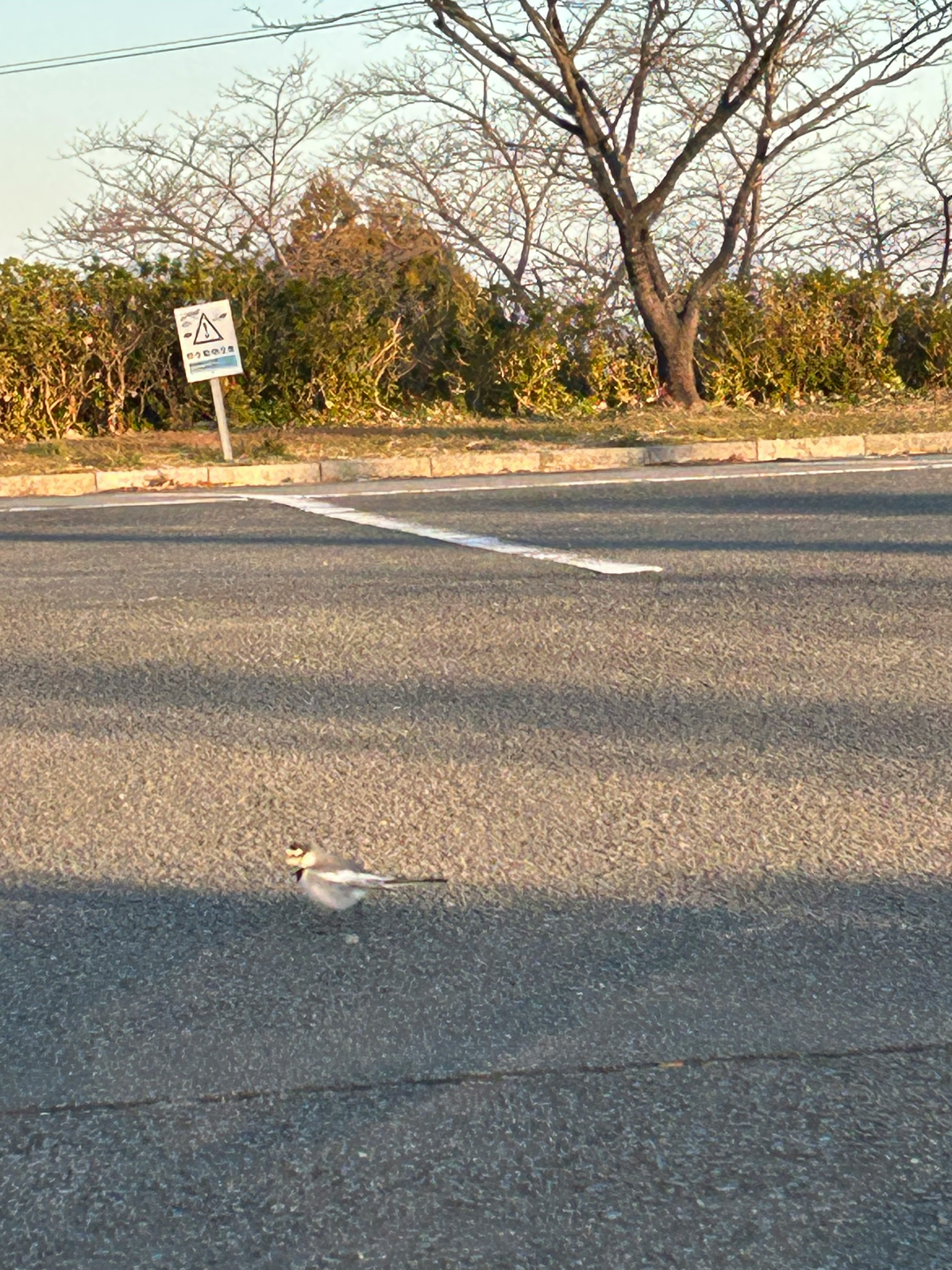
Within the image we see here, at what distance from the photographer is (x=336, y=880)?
2875mm

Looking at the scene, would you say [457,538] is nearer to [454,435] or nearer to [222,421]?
[222,421]

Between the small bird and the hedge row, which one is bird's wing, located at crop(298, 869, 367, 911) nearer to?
the small bird

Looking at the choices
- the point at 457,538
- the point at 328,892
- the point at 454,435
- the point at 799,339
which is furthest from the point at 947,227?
the point at 328,892

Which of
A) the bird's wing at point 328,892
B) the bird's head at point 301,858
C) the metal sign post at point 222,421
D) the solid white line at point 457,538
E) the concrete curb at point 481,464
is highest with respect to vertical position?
the metal sign post at point 222,421

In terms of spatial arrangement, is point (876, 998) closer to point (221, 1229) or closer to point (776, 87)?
point (221, 1229)

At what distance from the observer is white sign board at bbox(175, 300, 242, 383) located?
12.2 meters

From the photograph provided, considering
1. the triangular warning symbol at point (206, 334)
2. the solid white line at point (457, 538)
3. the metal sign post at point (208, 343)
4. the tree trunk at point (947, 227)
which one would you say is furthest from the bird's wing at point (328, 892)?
the tree trunk at point (947, 227)

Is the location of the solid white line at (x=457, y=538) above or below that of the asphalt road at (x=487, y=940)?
above

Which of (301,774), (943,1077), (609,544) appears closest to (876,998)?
(943,1077)

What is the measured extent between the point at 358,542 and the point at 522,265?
762 inches

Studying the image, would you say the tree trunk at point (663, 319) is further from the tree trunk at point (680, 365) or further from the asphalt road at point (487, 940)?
the asphalt road at point (487, 940)

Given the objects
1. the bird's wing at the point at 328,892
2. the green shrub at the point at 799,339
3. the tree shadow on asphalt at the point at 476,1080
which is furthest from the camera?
the green shrub at the point at 799,339

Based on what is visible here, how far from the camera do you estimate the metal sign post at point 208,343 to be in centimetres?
1222

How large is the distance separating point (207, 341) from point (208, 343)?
0.06 ft
